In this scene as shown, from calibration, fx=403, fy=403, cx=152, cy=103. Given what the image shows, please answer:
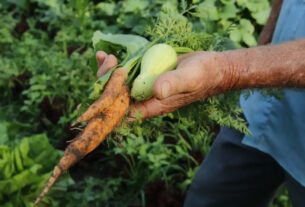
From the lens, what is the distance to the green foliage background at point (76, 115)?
222cm

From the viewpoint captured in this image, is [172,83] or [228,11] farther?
[228,11]

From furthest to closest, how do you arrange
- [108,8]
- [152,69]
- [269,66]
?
[108,8] → [152,69] → [269,66]

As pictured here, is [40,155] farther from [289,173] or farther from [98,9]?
[98,9]

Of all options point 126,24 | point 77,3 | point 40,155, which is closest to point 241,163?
point 40,155

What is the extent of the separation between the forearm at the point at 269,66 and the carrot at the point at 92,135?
328 mm

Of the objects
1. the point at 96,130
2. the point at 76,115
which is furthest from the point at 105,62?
the point at 76,115

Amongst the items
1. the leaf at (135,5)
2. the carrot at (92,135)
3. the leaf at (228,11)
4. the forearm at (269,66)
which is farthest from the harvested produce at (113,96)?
the leaf at (135,5)

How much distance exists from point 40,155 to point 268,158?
1.35 meters

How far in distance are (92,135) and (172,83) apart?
0.31 metres

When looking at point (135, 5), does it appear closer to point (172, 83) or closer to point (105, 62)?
point (105, 62)

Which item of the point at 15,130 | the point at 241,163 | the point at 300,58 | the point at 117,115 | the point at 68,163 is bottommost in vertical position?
the point at 15,130

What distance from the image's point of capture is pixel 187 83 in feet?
3.54

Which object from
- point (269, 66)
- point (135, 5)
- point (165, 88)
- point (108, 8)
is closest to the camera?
point (165, 88)

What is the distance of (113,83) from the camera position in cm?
125
